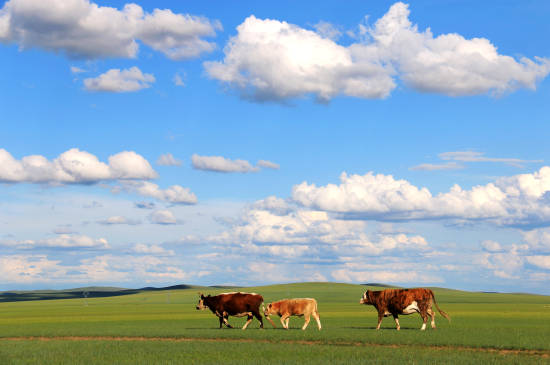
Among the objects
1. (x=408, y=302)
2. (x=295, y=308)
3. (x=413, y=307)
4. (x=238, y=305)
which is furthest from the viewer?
(x=238, y=305)

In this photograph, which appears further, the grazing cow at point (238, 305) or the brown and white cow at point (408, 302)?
the grazing cow at point (238, 305)

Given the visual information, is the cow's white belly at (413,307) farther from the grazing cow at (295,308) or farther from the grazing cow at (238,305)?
the grazing cow at (238,305)

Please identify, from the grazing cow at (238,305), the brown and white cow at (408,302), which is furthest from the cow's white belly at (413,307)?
the grazing cow at (238,305)

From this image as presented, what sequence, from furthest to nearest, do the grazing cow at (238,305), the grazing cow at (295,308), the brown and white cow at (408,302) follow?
the grazing cow at (238,305) < the brown and white cow at (408,302) < the grazing cow at (295,308)

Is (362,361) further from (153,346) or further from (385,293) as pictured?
(385,293)

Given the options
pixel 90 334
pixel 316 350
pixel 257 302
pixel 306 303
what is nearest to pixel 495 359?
pixel 316 350

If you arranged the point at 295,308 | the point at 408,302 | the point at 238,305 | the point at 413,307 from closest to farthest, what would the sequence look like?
the point at 295,308 < the point at 413,307 < the point at 408,302 < the point at 238,305

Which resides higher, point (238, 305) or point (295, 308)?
point (238, 305)

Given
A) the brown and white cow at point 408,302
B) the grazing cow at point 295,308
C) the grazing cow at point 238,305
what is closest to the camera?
the grazing cow at point 295,308

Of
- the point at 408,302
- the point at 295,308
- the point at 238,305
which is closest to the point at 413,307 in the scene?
the point at 408,302

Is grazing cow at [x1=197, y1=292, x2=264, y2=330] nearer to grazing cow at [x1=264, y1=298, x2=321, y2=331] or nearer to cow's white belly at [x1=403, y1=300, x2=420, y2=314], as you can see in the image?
grazing cow at [x1=264, y1=298, x2=321, y2=331]

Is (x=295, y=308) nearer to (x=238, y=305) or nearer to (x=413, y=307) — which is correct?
(x=238, y=305)

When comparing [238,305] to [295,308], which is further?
[238,305]

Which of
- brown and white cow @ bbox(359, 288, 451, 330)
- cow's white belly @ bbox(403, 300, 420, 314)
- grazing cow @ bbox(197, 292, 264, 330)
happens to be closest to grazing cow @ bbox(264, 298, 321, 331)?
grazing cow @ bbox(197, 292, 264, 330)
